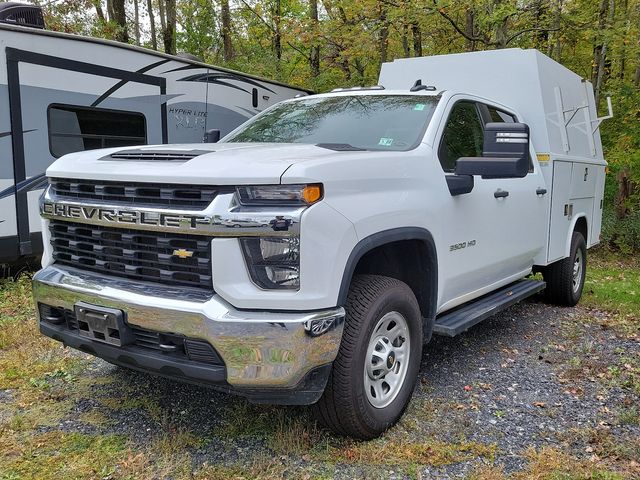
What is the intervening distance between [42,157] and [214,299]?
483 centimetres

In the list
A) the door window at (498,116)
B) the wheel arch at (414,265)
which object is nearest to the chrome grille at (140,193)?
the wheel arch at (414,265)

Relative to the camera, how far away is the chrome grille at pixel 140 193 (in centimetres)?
263

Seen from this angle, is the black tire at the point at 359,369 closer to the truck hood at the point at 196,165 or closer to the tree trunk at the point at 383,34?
the truck hood at the point at 196,165

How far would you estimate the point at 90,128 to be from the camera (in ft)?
23.2

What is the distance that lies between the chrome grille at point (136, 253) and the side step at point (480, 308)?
1.70 meters

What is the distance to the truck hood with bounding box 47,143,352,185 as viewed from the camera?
257cm

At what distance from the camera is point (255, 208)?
2.57m

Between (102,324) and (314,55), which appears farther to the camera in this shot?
(314,55)

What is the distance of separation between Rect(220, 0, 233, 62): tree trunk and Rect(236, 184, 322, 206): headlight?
16301mm

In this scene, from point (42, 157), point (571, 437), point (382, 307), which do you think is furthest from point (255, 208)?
point (42, 157)

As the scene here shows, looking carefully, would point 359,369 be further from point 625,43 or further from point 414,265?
point 625,43

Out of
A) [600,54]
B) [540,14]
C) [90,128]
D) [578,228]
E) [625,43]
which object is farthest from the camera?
[600,54]

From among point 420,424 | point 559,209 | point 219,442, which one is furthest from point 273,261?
point 559,209

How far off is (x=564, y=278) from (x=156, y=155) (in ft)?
15.4
